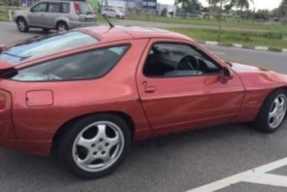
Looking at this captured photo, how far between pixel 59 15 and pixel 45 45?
15.4 meters

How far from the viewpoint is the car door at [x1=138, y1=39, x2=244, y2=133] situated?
12.2ft

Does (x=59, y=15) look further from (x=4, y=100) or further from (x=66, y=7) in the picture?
(x=4, y=100)

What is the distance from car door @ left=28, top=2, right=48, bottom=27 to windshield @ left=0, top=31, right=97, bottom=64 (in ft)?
51.4

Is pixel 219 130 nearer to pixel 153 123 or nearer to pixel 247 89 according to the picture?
pixel 247 89

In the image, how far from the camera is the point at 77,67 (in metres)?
3.41

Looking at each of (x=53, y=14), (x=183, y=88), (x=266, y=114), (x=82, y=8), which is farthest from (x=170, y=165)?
(x=53, y=14)

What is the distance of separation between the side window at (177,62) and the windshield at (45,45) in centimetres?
65

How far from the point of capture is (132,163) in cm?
390

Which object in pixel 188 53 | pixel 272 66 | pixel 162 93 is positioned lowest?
pixel 272 66

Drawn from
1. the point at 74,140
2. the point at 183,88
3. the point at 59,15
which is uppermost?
the point at 59,15

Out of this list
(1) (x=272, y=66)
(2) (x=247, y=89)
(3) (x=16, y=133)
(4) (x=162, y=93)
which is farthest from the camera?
(1) (x=272, y=66)

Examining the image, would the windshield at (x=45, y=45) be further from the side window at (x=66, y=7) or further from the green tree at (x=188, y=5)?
the green tree at (x=188, y=5)

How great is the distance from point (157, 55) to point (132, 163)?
116 centimetres

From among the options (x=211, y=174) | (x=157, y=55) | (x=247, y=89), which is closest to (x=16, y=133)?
(x=157, y=55)
